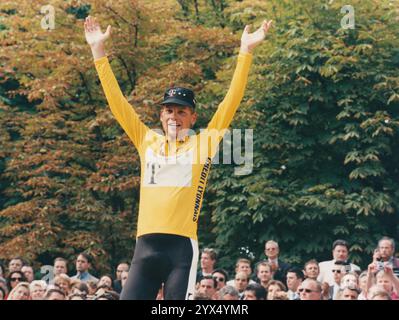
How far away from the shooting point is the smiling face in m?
7.81

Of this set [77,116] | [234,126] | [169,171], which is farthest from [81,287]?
[77,116]

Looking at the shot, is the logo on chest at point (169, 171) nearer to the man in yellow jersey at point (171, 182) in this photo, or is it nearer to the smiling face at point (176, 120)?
the man in yellow jersey at point (171, 182)

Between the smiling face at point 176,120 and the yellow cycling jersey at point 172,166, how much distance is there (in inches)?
2.5

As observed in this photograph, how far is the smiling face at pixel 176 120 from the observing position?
25.6ft

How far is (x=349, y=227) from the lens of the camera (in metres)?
18.4

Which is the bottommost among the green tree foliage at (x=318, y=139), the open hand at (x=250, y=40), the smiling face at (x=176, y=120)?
the smiling face at (x=176, y=120)

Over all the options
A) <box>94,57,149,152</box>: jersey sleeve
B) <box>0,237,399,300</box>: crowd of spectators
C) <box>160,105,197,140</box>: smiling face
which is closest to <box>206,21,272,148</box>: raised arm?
<box>160,105,197,140</box>: smiling face

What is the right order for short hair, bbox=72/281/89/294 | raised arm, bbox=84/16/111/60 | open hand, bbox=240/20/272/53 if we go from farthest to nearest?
short hair, bbox=72/281/89/294 < raised arm, bbox=84/16/111/60 < open hand, bbox=240/20/272/53

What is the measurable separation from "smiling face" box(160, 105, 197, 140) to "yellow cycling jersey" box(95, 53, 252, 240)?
0.06 m

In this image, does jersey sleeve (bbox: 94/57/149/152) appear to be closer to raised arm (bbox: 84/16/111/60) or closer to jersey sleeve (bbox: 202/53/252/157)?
raised arm (bbox: 84/16/111/60)

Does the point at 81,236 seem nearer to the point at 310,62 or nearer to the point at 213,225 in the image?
the point at 213,225

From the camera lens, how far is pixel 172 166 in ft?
25.2

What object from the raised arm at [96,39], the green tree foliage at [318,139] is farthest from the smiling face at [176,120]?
the green tree foliage at [318,139]
